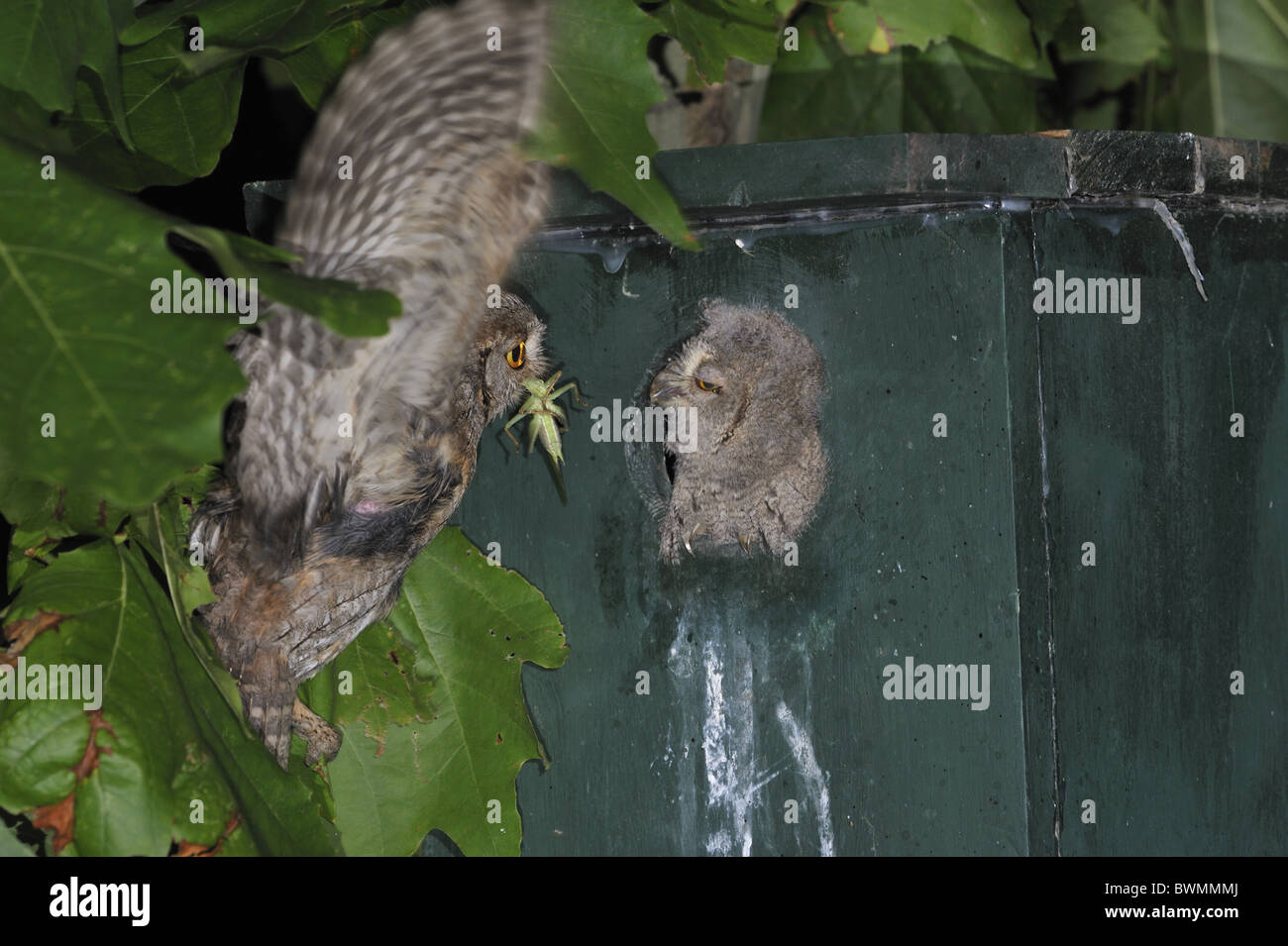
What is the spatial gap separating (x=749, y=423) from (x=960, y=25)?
0.34m

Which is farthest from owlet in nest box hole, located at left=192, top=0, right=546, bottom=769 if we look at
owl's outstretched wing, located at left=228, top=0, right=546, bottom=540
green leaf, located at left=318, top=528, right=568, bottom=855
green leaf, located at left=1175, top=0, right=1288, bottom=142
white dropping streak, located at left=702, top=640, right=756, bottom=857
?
green leaf, located at left=1175, top=0, right=1288, bottom=142

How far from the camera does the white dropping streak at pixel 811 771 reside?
0.89 m

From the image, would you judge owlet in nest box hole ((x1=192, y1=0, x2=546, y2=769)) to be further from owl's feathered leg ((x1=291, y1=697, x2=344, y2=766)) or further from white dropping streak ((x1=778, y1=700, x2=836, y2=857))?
white dropping streak ((x1=778, y1=700, x2=836, y2=857))

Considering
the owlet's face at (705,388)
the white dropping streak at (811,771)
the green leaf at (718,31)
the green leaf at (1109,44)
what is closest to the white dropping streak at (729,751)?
the white dropping streak at (811,771)

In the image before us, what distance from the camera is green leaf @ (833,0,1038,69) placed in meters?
0.92

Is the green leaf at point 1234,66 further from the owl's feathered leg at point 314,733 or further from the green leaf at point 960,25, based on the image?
the owl's feathered leg at point 314,733

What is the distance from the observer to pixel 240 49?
69 centimetres

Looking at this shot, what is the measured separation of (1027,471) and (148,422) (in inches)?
22.2

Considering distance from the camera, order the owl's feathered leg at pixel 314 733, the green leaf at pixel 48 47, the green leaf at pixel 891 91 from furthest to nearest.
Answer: the green leaf at pixel 891 91 < the owl's feathered leg at pixel 314 733 < the green leaf at pixel 48 47

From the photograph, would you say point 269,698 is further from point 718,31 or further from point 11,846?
point 718,31

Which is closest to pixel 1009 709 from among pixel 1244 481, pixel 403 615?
pixel 1244 481

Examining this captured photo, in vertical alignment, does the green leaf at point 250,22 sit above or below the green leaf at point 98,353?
above

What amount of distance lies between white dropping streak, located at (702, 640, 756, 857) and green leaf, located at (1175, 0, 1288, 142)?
2.85 ft

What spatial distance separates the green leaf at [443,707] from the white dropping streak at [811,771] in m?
0.17
